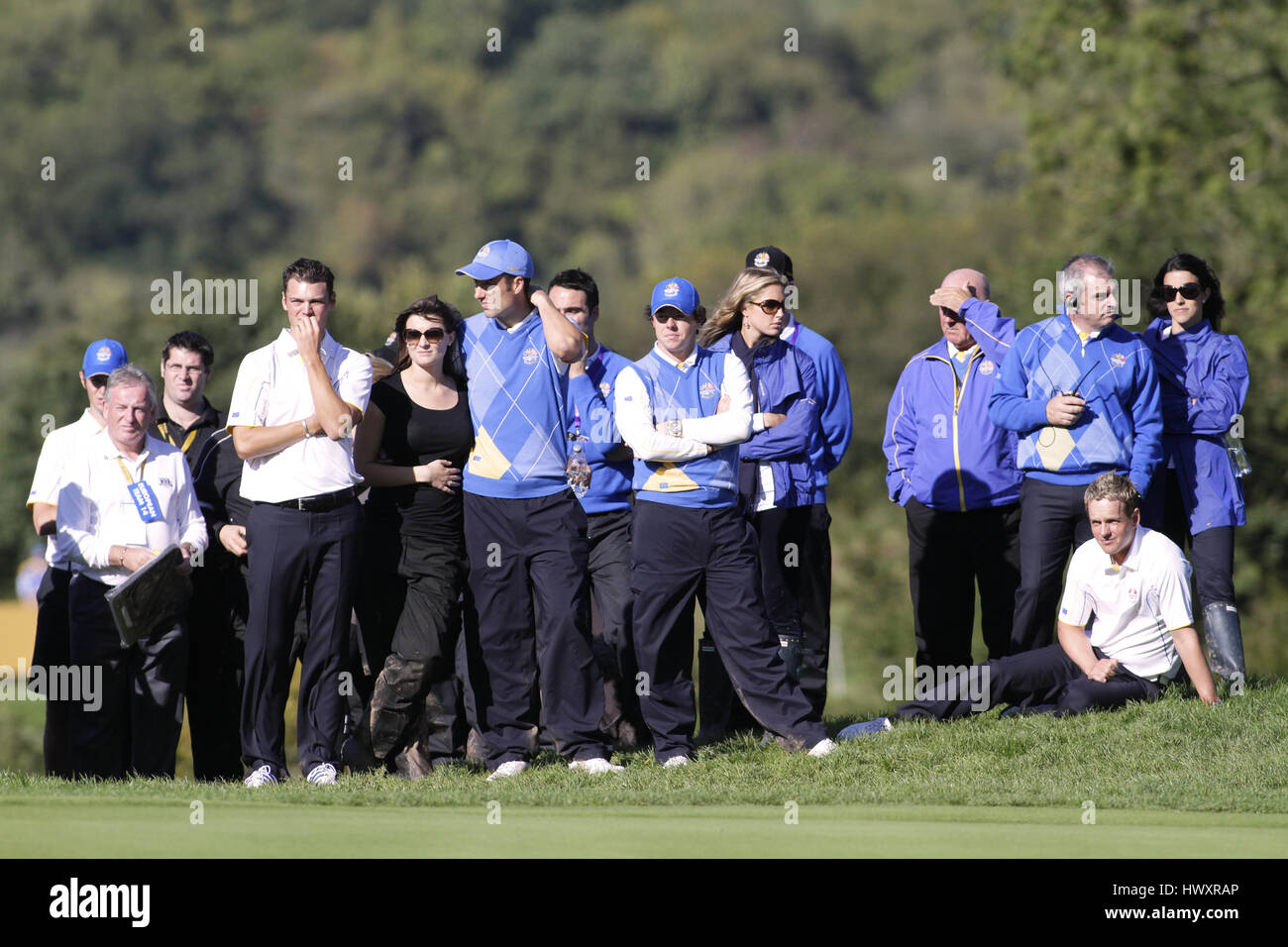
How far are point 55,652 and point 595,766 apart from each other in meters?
2.72

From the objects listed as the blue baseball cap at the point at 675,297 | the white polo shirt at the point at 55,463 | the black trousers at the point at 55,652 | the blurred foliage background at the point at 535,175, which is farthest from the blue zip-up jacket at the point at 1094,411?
the blurred foliage background at the point at 535,175

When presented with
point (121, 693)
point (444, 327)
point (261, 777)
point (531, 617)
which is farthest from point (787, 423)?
point (121, 693)

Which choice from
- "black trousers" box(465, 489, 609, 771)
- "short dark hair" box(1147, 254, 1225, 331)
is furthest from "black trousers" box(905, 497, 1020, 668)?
"black trousers" box(465, 489, 609, 771)

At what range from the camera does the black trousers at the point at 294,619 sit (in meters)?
8.57

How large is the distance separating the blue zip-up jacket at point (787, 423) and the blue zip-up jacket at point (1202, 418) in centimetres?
188

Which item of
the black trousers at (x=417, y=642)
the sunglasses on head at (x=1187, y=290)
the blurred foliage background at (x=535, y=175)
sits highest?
the blurred foliage background at (x=535, y=175)

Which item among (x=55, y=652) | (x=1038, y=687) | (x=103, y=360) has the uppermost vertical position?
(x=103, y=360)

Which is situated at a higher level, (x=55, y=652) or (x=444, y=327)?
(x=444, y=327)

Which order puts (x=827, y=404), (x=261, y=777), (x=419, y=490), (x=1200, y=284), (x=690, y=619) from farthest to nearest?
1. (x=1200, y=284)
2. (x=827, y=404)
3. (x=690, y=619)
4. (x=419, y=490)
5. (x=261, y=777)

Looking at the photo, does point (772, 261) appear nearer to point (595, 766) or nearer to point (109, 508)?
point (595, 766)

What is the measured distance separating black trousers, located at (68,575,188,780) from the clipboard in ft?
0.35

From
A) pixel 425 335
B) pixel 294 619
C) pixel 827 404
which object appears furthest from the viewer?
pixel 827 404

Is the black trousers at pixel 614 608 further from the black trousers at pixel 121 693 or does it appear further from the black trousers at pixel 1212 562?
the black trousers at pixel 1212 562

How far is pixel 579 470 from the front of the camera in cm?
973
